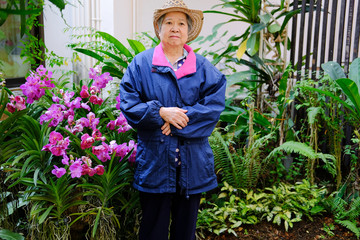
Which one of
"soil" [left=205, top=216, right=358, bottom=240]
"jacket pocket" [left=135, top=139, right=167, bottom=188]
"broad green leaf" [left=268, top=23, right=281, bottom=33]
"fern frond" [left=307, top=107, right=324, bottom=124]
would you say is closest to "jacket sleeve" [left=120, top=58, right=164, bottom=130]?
"jacket pocket" [left=135, top=139, right=167, bottom=188]

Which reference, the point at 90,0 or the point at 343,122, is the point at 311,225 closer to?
the point at 343,122

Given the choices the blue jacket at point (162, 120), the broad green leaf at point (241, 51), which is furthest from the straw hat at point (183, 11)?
the broad green leaf at point (241, 51)

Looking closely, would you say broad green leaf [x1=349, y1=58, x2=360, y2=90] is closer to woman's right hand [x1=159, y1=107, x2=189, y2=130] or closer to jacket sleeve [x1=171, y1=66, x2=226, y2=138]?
jacket sleeve [x1=171, y1=66, x2=226, y2=138]

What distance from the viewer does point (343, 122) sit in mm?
3121

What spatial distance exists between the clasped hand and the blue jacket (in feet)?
0.08

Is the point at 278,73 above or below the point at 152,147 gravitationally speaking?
above

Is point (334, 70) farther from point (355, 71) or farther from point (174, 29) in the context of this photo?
point (174, 29)

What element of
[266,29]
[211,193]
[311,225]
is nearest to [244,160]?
[211,193]

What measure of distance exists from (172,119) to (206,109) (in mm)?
192

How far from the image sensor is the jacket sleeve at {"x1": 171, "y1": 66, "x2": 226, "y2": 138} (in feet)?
6.33

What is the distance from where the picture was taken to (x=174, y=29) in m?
1.95

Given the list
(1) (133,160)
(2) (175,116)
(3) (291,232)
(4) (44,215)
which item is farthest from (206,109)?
(3) (291,232)

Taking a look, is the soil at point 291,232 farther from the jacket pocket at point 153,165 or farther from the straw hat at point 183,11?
the straw hat at point 183,11

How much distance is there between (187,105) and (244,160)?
1126 millimetres
